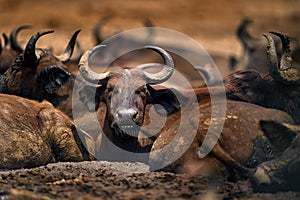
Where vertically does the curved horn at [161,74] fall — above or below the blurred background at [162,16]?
below

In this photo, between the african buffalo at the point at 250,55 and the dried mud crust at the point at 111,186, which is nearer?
the dried mud crust at the point at 111,186

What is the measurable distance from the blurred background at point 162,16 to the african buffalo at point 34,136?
1670 centimetres

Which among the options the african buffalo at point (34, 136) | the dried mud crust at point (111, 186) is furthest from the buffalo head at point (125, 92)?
the dried mud crust at point (111, 186)

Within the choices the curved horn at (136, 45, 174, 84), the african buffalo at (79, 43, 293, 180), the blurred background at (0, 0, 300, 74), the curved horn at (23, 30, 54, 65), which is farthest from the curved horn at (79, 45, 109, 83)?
the blurred background at (0, 0, 300, 74)

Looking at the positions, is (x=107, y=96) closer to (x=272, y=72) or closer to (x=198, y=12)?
(x=272, y=72)

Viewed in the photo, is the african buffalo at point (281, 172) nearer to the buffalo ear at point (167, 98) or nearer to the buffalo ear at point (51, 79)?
the buffalo ear at point (167, 98)

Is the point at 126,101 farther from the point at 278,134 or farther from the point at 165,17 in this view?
the point at 165,17

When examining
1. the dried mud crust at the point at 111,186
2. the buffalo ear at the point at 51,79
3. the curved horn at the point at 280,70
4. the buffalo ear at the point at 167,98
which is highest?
the curved horn at the point at 280,70

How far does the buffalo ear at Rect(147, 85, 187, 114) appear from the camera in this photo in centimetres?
881

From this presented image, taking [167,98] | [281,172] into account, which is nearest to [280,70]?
[167,98]

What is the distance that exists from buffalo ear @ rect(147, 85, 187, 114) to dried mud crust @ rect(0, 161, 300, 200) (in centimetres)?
128

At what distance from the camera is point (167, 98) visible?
350 inches

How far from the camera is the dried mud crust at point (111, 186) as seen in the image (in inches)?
260

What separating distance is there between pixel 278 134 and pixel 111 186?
180cm
